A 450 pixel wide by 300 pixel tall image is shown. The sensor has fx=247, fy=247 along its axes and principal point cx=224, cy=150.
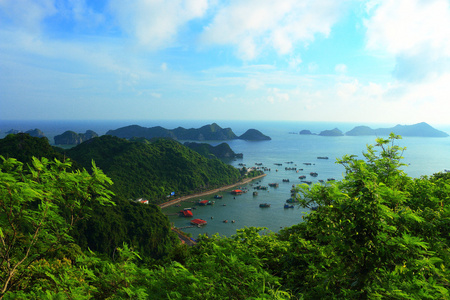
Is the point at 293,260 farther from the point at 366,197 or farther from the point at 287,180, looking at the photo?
the point at 287,180

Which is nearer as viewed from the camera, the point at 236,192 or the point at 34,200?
the point at 34,200

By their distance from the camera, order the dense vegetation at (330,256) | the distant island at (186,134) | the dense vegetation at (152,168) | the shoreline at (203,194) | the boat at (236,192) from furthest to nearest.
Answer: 1. the distant island at (186,134)
2. the boat at (236,192)
3. the dense vegetation at (152,168)
4. the shoreline at (203,194)
5. the dense vegetation at (330,256)

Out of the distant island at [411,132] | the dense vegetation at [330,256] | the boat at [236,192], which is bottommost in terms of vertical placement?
the boat at [236,192]

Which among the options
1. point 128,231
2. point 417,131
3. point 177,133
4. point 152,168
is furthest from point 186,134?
point 417,131

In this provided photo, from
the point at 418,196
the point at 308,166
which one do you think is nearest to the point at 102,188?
the point at 418,196

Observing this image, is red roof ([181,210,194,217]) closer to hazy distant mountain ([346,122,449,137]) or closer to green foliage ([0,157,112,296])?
green foliage ([0,157,112,296])

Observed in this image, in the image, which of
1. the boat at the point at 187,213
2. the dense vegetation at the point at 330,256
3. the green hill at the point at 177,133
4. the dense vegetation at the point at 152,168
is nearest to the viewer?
the dense vegetation at the point at 330,256

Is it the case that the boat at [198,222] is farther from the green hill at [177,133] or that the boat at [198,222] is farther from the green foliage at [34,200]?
the green hill at [177,133]

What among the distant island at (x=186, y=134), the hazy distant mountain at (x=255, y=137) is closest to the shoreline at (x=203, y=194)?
the hazy distant mountain at (x=255, y=137)

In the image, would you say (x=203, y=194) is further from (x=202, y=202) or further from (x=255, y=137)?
(x=255, y=137)
